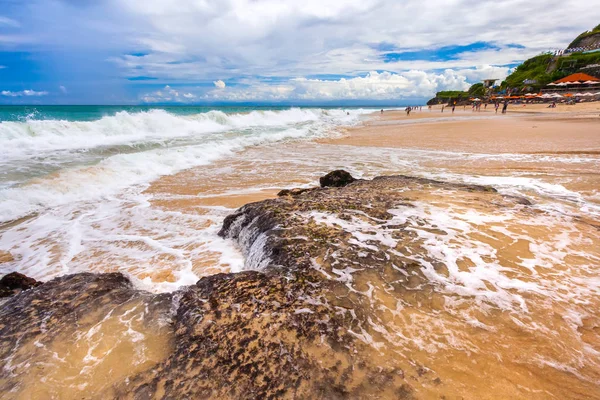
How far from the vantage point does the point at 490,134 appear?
1717 cm

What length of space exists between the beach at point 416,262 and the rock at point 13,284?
0.94 meters

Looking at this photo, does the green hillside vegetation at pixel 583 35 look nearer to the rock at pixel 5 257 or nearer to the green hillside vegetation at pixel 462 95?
the green hillside vegetation at pixel 462 95

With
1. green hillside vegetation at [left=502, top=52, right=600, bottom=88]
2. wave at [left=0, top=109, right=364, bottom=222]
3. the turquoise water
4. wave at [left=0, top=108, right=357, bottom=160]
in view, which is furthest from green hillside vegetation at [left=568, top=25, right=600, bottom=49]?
wave at [left=0, top=108, right=357, bottom=160]

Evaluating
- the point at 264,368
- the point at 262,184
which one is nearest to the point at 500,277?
the point at 264,368

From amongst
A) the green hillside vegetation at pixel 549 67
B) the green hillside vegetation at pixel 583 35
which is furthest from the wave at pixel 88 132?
the green hillside vegetation at pixel 583 35

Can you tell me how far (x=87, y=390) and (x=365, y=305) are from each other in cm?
233

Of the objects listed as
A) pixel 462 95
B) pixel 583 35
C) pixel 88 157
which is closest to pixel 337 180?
pixel 88 157

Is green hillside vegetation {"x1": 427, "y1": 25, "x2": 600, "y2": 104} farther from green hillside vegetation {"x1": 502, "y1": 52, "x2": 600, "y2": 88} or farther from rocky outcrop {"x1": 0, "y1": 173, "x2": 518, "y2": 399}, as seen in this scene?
rocky outcrop {"x1": 0, "y1": 173, "x2": 518, "y2": 399}

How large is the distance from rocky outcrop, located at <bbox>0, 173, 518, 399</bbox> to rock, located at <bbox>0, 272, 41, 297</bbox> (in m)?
0.48

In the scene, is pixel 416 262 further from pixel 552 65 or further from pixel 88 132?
pixel 552 65

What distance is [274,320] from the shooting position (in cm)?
260

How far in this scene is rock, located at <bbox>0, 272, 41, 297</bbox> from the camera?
3495 millimetres

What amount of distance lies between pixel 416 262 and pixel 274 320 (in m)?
1.88

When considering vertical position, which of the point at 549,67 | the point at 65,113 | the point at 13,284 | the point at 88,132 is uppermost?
the point at 549,67
